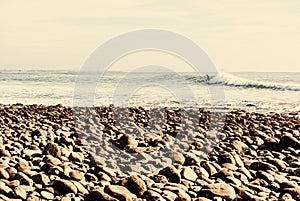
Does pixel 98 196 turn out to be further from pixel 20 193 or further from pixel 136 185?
pixel 20 193

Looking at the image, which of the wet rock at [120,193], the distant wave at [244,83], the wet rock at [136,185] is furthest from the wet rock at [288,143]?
the distant wave at [244,83]

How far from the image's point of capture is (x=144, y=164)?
6316mm

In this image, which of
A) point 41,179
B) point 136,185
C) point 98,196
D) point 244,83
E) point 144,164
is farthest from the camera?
point 244,83

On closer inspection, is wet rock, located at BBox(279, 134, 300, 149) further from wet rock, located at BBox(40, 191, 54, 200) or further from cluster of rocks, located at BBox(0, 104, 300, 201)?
wet rock, located at BBox(40, 191, 54, 200)

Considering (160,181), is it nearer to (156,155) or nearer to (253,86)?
(156,155)

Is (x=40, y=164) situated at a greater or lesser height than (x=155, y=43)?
lesser

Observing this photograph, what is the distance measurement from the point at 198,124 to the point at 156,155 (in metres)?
4.19

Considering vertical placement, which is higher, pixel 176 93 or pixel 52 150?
pixel 176 93

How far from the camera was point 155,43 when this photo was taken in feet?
31.7

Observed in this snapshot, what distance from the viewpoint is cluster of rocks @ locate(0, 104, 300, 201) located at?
15.2 ft

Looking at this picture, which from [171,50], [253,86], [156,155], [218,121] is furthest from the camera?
[253,86]

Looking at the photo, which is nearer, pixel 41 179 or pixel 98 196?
pixel 98 196

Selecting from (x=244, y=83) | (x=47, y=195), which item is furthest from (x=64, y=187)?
(x=244, y=83)

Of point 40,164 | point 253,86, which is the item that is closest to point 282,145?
point 40,164
